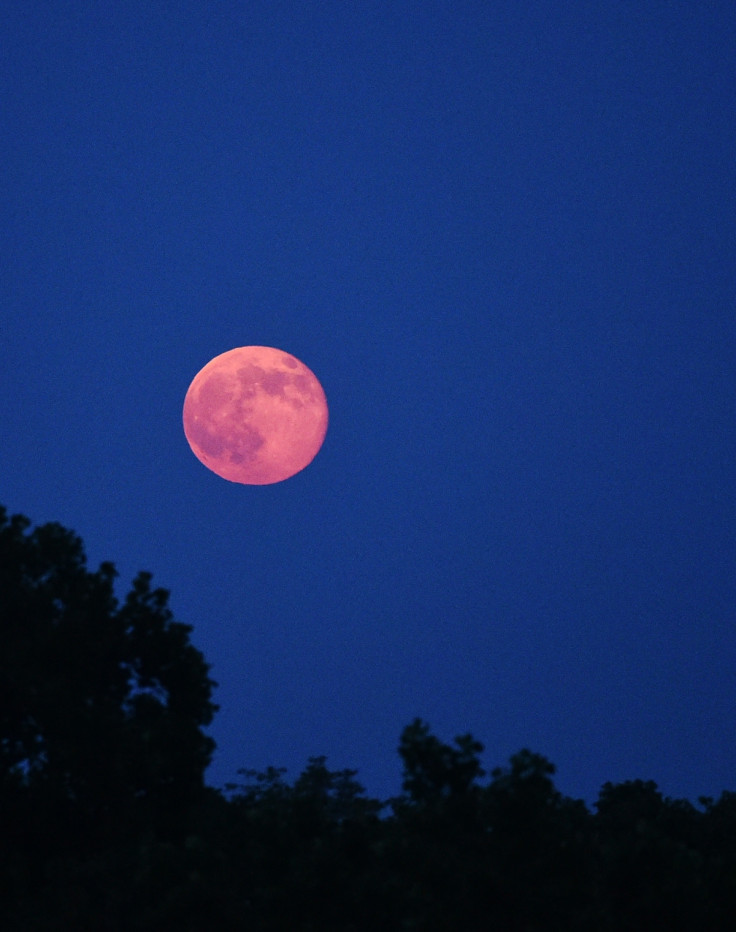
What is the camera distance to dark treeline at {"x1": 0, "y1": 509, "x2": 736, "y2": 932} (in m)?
16.5

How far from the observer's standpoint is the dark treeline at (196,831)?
16.5 m

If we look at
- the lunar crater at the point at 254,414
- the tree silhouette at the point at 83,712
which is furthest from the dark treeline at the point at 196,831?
the lunar crater at the point at 254,414

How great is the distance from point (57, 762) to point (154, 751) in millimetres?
1732

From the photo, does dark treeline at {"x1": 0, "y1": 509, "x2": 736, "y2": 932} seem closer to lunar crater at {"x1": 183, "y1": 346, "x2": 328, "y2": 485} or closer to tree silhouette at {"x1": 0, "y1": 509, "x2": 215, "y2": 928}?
tree silhouette at {"x1": 0, "y1": 509, "x2": 215, "y2": 928}

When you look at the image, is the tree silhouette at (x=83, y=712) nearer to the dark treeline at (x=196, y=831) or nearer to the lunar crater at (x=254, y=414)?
the dark treeline at (x=196, y=831)

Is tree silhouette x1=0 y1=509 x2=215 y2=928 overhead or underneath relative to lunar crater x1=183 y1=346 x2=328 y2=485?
underneath

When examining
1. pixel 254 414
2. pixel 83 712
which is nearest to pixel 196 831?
pixel 83 712

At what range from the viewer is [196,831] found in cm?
1978

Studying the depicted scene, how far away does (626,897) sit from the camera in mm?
16781

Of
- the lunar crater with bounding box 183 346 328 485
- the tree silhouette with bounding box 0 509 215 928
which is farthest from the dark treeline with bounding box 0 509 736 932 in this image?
the lunar crater with bounding box 183 346 328 485

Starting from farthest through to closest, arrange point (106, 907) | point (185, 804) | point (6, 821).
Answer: point (185, 804) → point (6, 821) → point (106, 907)

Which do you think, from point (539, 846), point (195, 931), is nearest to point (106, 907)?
point (195, 931)

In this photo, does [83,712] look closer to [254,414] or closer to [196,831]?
[196,831]

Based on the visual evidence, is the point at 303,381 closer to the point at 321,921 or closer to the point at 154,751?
the point at 154,751
